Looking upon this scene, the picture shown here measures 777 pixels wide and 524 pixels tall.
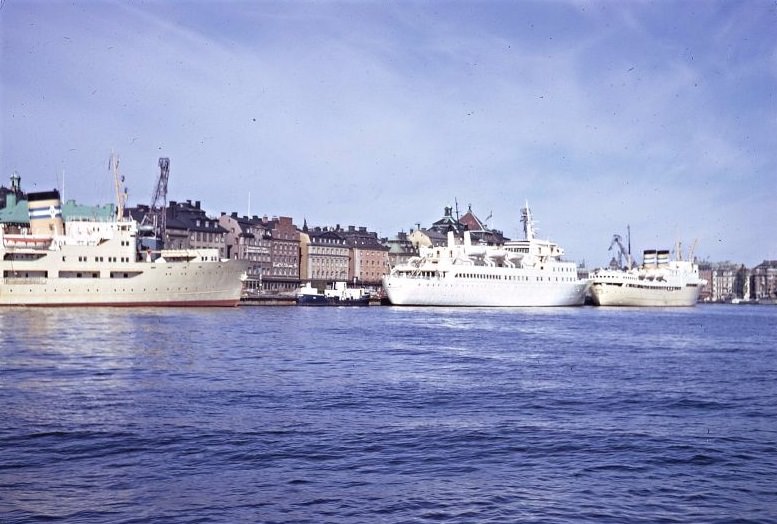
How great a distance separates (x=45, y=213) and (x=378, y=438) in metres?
72.3

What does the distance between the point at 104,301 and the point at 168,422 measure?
59009 mm

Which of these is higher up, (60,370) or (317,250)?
(317,250)

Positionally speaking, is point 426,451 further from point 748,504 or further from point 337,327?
point 337,327

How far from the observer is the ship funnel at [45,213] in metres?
79.4

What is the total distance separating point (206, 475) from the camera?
42.5ft

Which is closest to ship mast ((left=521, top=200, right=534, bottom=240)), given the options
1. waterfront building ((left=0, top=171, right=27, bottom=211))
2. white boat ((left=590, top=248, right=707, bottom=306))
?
white boat ((left=590, top=248, right=707, bottom=306))

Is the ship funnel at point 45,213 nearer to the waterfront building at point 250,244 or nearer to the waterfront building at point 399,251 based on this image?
the waterfront building at point 250,244

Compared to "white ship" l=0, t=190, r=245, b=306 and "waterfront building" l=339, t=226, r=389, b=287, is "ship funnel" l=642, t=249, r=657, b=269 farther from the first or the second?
"white ship" l=0, t=190, r=245, b=306

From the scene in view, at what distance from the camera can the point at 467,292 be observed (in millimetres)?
95188

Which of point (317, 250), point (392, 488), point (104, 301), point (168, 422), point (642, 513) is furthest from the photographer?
point (317, 250)

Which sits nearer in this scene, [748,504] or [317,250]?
[748,504]

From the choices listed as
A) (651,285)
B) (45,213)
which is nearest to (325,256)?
(651,285)

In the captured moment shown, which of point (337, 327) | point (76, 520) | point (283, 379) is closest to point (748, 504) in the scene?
point (76, 520)

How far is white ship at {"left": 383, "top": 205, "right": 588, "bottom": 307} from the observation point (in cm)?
9375
